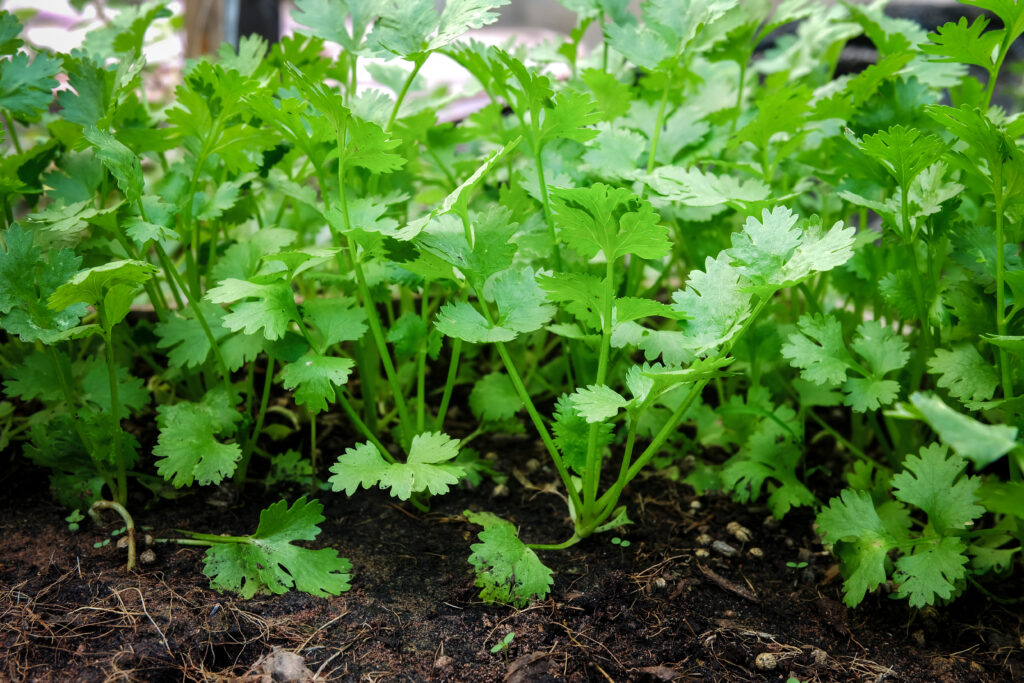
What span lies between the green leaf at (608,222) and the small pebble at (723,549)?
0.56m

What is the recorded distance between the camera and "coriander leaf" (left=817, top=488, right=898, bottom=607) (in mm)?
1094

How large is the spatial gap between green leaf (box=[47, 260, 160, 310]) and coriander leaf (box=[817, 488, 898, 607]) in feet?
3.47

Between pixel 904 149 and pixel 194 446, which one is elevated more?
pixel 904 149

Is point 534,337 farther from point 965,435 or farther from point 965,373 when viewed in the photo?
point 965,435

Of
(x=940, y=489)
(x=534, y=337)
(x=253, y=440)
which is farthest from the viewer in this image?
(x=534, y=337)

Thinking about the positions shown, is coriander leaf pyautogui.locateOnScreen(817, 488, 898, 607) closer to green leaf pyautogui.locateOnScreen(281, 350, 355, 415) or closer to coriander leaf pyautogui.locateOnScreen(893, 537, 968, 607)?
coriander leaf pyautogui.locateOnScreen(893, 537, 968, 607)

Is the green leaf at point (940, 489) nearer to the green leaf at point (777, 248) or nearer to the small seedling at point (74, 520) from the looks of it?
the green leaf at point (777, 248)

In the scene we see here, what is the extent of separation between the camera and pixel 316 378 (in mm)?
1116

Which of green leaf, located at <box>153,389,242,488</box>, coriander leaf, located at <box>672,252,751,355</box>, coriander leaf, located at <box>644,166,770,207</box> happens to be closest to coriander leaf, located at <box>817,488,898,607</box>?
coriander leaf, located at <box>672,252,751,355</box>

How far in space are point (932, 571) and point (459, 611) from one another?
67 centimetres

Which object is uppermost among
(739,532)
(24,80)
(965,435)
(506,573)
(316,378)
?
(24,80)

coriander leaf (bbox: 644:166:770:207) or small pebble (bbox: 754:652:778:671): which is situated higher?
coriander leaf (bbox: 644:166:770:207)

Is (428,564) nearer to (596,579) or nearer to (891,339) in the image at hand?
(596,579)

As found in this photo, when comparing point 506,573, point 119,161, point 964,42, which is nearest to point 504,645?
point 506,573
